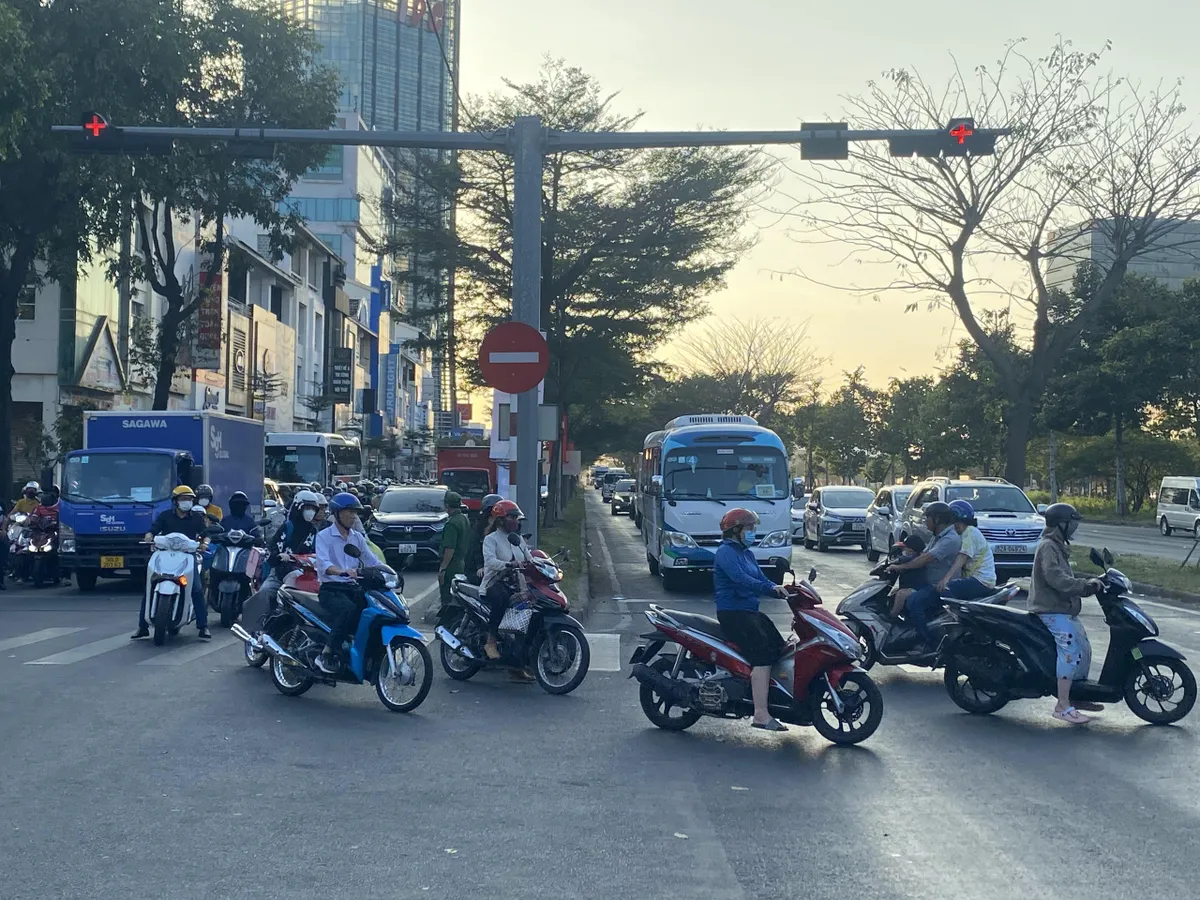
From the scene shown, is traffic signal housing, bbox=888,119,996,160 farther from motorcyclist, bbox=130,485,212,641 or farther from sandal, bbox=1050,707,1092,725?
motorcyclist, bbox=130,485,212,641

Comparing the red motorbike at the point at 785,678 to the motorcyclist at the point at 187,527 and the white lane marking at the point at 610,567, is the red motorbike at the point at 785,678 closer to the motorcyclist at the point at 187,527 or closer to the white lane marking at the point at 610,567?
the motorcyclist at the point at 187,527

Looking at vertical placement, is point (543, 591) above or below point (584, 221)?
below

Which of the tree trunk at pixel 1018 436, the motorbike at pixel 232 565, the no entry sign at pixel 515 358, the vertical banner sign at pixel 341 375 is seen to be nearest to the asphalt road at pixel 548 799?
the motorbike at pixel 232 565

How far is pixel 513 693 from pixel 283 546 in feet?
11.5

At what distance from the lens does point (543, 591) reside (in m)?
11.2

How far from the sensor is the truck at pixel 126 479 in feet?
66.9

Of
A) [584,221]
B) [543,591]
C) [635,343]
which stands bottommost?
[543,591]

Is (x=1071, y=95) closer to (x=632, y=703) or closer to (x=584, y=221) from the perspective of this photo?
(x=584, y=221)

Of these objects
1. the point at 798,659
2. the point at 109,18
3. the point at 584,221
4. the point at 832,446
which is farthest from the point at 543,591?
the point at 832,446

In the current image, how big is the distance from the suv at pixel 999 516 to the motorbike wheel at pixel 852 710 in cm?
1208

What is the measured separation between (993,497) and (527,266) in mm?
11875

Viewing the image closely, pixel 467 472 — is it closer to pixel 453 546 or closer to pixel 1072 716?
pixel 453 546

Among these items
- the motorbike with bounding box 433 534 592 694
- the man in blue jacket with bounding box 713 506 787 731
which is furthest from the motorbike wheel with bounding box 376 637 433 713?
the man in blue jacket with bounding box 713 506 787 731

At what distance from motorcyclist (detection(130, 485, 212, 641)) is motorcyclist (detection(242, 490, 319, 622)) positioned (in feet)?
3.68
